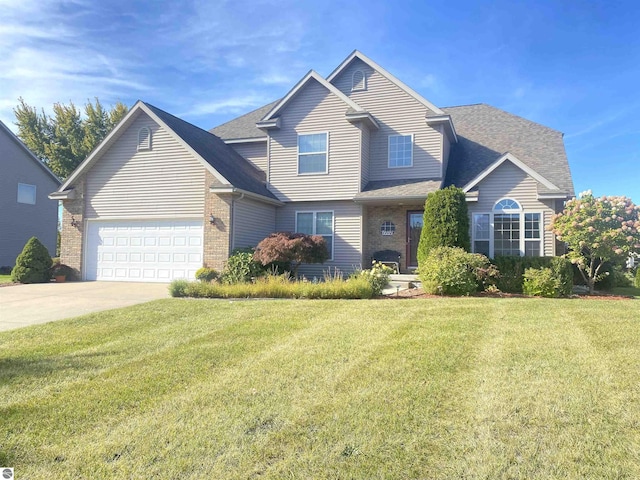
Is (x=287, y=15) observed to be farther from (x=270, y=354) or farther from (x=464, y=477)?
(x=464, y=477)

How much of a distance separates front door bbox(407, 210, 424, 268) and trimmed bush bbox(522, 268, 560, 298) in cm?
520

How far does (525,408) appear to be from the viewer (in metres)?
3.92

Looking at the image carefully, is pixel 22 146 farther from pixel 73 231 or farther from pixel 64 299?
pixel 64 299

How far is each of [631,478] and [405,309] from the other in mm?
6121

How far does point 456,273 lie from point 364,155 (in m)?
7.06

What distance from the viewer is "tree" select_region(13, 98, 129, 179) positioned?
108ft

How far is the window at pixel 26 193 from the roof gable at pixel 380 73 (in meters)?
17.8

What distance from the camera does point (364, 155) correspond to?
16812mm

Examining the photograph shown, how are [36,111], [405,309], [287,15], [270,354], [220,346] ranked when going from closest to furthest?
[270,354], [220,346], [405,309], [287,15], [36,111]

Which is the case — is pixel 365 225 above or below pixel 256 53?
below

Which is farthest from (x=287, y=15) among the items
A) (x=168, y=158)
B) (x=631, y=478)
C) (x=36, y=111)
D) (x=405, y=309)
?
(x=36, y=111)

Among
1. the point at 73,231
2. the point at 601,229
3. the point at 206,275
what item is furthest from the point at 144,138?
the point at 601,229

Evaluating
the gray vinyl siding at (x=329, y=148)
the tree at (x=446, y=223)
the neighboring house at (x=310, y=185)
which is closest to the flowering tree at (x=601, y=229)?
the neighboring house at (x=310, y=185)

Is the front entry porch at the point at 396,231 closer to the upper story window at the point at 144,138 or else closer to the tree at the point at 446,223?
the tree at the point at 446,223
